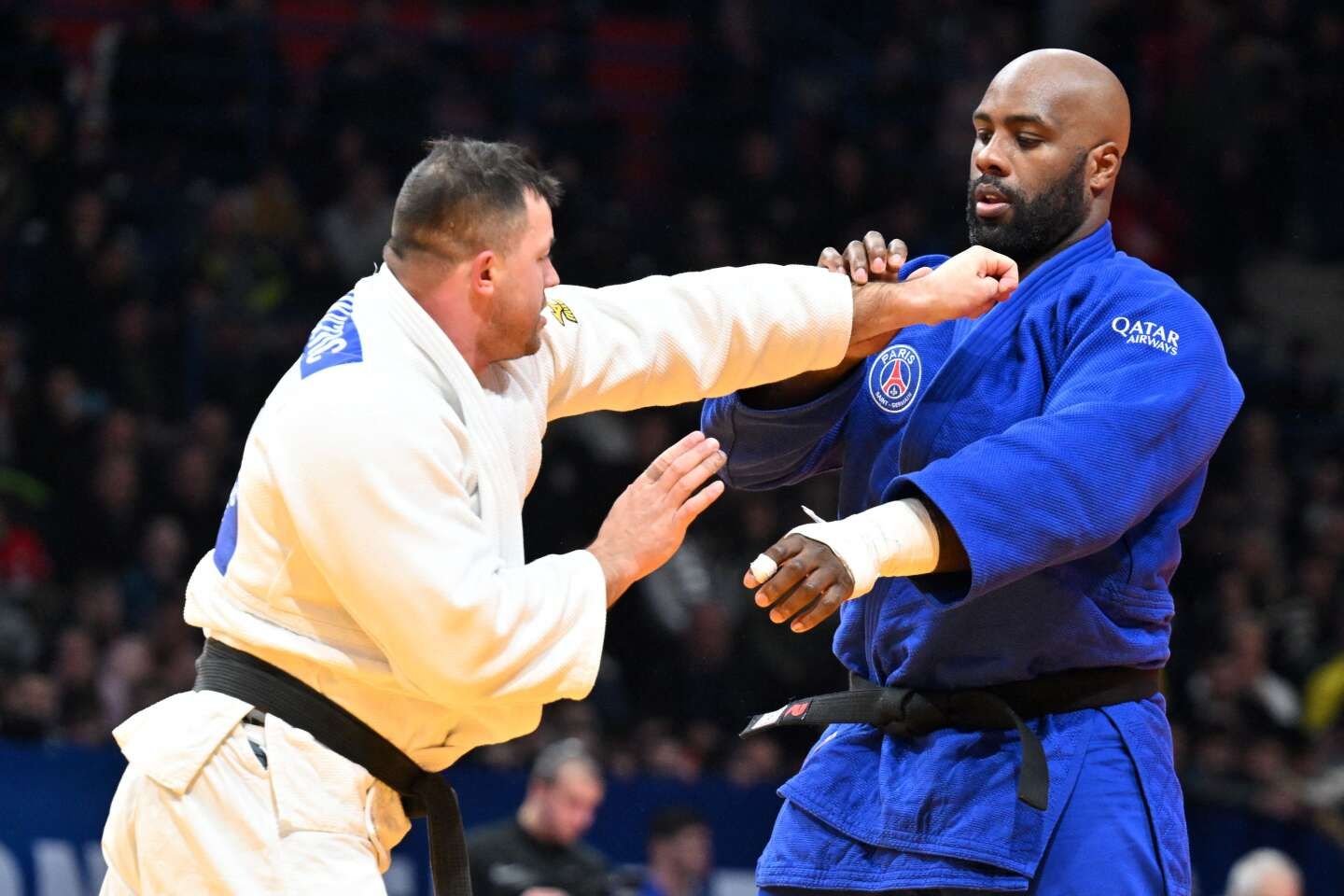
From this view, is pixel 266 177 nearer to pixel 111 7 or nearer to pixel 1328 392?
pixel 111 7

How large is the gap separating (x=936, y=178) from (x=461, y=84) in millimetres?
3009

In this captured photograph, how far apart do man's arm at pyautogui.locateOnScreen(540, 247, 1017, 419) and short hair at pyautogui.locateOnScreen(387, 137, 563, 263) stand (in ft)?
1.22

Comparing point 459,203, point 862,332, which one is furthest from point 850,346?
point 459,203

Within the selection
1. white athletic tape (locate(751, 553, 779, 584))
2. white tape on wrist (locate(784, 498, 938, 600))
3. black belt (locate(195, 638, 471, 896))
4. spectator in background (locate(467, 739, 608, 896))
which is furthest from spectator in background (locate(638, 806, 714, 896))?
white athletic tape (locate(751, 553, 779, 584))

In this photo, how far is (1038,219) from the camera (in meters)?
3.75

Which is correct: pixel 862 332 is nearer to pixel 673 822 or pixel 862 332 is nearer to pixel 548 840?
pixel 548 840

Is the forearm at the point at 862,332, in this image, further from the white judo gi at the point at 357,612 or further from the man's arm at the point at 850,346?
the white judo gi at the point at 357,612

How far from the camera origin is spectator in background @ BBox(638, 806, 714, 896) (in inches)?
279

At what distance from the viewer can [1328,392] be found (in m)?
10.7

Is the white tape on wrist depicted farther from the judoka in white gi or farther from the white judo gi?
the white judo gi

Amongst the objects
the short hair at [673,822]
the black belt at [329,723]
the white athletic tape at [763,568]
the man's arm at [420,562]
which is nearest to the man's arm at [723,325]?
the man's arm at [420,562]

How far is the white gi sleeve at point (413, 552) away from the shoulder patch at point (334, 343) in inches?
4.6

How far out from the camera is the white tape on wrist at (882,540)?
3154mm

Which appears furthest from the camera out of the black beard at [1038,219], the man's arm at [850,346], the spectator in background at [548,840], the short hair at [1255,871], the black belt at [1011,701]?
the short hair at [1255,871]
